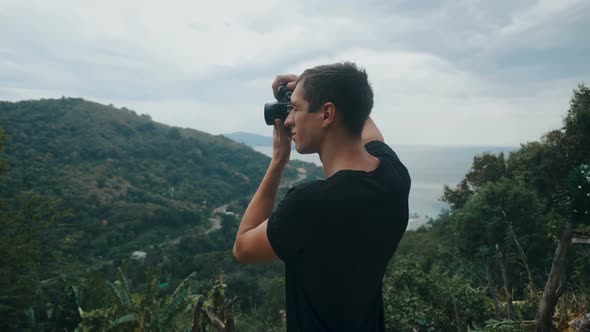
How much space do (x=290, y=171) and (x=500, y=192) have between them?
38383mm

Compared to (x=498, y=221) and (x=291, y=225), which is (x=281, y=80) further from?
(x=498, y=221)

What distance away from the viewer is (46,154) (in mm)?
40656

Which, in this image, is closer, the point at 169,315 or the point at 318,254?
the point at 318,254

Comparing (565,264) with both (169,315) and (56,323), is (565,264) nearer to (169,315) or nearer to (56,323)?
(169,315)

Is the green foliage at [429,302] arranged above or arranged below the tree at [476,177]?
below

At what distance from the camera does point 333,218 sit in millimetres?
779

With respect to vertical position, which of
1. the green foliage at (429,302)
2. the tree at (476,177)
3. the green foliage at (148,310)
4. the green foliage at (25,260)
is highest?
the tree at (476,177)

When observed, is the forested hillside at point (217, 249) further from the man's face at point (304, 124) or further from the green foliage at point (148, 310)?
the man's face at point (304, 124)

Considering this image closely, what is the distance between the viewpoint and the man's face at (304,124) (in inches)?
33.8

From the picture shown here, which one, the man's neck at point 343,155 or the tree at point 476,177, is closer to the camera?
the man's neck at point 343,155

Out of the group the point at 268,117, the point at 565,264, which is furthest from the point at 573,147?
the point at 268,117

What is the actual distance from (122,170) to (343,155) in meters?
48.8

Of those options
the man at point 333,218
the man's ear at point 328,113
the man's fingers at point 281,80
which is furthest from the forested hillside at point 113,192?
the man's ear at point 328,113

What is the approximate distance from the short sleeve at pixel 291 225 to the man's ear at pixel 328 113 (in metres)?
0.15
